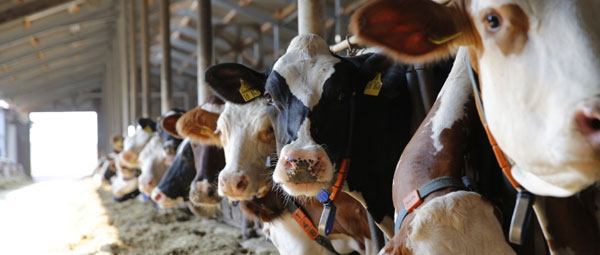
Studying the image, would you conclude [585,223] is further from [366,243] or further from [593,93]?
[366,243]

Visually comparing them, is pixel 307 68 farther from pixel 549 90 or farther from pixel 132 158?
pixel 132 158

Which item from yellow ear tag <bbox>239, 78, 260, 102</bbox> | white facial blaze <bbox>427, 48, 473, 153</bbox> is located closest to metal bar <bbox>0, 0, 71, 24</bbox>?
yellow ear tag <bbox>239, 78, 260, 102</bbox>

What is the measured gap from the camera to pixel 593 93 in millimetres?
1056

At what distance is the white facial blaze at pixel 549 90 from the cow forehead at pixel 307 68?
104 cm

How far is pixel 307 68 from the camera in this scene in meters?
2.39

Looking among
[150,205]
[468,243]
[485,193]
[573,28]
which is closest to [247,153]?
[485,193]

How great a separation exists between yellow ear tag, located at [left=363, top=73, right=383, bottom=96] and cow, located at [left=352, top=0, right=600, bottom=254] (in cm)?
93

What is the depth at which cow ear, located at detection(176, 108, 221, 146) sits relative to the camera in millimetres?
3814

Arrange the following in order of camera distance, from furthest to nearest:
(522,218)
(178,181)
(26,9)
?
(26,9) < (178,181) < (522,218)

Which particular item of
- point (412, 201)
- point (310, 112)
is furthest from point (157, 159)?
point (412, 201)

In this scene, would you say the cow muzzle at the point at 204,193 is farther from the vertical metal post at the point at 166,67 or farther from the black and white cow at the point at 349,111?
the vertical metal post at the point at 166,67

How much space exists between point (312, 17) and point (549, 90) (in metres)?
2.38

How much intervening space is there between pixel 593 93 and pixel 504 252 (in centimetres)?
50

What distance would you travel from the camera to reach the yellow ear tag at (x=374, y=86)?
2443 millimetres
